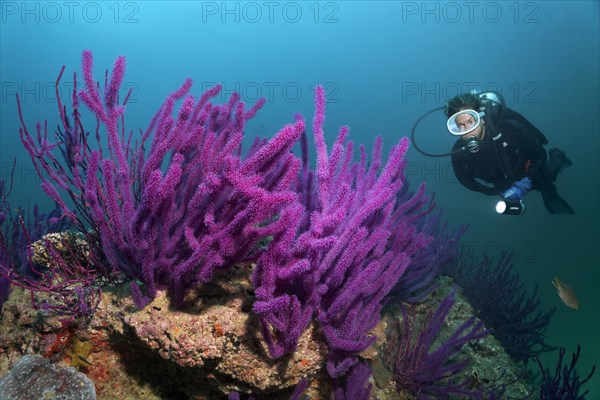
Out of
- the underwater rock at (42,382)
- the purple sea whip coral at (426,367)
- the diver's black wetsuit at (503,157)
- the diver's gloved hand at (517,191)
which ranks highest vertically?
the diver's black wetsuit at (503,157)

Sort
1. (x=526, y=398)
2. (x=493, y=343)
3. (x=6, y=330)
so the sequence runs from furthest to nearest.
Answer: (x=493, y=343) → (x=526, y=398) → (x=6, y=330)

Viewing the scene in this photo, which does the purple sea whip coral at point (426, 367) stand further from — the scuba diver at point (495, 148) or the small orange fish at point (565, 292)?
the small orange fish at point (565, 292)

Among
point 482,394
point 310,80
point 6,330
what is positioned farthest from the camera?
point 310,80

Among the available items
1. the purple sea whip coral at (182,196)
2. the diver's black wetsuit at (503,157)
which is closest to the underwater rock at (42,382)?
the purple sea whip coral at (182,196)

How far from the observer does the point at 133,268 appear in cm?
219

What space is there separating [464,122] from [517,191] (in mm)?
1645

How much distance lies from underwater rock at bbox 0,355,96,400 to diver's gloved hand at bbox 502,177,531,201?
21.7 feet

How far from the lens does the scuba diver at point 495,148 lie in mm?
6203

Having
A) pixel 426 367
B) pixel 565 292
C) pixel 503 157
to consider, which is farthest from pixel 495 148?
pixel 426 367

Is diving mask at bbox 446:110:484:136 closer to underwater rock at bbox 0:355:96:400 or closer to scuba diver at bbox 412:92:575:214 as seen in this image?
scuba diver at bbox 412:92:575:214

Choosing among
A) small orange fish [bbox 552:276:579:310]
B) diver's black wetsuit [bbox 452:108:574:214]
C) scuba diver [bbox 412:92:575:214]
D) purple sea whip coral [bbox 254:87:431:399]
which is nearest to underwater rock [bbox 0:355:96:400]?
purple sea whip coral [bbox 254:87:431:399]

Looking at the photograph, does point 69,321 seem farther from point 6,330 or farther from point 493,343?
point 493,343

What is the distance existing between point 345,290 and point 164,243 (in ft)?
3.53

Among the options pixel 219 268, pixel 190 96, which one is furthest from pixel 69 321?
pixel 190 96
